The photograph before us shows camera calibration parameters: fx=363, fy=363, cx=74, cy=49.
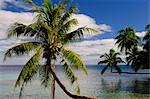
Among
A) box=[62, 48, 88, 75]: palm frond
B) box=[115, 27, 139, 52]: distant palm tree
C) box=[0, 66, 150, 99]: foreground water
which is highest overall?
box=[115, 27, 139, 52]: distant palm tree

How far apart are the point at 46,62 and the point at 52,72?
822 mm

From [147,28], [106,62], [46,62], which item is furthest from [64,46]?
[106,62]

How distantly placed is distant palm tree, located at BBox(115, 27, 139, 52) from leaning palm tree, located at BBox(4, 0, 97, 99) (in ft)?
142

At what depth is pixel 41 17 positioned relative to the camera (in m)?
23.7

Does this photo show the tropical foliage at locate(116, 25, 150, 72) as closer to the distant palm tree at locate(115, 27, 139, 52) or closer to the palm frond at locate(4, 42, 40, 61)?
the distant palm tree at locate(115, 27, 139, 52)

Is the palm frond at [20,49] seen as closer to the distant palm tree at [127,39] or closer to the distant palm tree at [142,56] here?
the distant palm tree at [142,56]

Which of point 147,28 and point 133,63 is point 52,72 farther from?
point 133,63

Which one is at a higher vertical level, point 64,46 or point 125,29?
point 125,29

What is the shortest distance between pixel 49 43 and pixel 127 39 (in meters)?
44.7

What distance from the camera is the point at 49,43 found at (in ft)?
75.8

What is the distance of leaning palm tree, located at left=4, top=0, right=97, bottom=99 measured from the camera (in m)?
22.4

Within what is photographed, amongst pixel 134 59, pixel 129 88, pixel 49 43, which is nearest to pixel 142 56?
pixel 134 59

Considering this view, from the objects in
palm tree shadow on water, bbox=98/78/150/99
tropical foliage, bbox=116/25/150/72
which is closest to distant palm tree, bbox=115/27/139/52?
tropical foliage, bbox=116/25/150/72

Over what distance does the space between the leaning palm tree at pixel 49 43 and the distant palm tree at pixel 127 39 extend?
43.4 m
